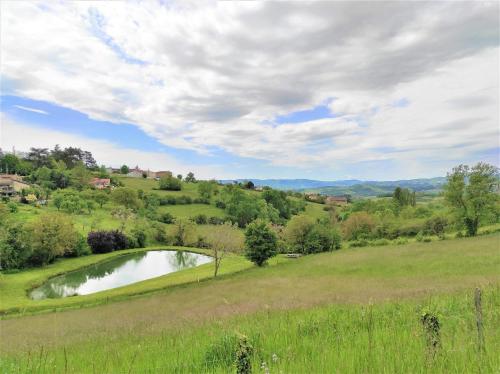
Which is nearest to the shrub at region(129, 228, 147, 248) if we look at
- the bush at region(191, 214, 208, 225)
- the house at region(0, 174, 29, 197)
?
the bush at region(191, 214, 208, 225)

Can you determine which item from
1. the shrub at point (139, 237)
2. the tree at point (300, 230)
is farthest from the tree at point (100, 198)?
the tree at point (300, 230)

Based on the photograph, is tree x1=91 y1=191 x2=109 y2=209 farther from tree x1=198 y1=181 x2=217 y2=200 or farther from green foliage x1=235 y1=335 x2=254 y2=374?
green foliage x1=235 y1=335 x2=254 y2=374

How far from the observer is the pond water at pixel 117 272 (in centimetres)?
4535

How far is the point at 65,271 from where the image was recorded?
2217 inches

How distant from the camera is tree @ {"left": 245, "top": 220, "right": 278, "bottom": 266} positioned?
4588 cm

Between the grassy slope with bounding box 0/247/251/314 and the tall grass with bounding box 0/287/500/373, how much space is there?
76.7ft

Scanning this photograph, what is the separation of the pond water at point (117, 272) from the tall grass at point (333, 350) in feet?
146

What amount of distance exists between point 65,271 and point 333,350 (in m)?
63.6

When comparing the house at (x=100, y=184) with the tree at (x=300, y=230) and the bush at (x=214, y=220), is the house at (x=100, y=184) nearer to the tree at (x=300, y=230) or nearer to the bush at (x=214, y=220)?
the bush at (x=214, y=220)

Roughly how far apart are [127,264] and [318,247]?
125 feet

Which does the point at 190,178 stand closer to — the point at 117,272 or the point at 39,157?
the point at 39,157

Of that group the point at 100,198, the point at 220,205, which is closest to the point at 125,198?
the point at 100,198

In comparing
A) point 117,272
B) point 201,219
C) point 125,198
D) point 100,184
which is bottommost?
point 117,272

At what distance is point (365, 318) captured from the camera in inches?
229
